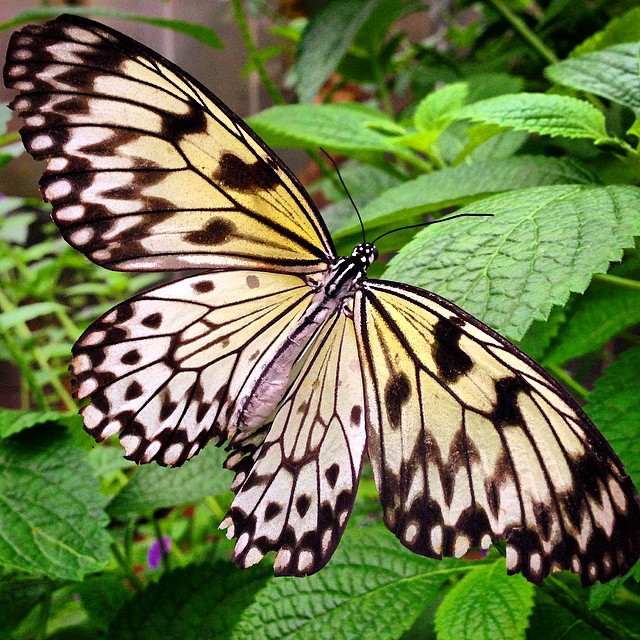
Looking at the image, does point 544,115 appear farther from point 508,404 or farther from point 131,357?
point 131,357

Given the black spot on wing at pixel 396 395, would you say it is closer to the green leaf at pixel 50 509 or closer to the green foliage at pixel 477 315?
the green foliage at pixel 477 315

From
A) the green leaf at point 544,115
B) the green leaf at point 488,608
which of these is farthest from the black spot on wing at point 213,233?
the green leaf at point 488,608

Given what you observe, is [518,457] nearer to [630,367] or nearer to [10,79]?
[630,367]

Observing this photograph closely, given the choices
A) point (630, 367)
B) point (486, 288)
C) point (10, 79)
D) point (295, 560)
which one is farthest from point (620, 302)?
point (10, 79)

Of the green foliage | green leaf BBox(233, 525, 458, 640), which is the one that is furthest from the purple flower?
green leaf BBox(233, 525, 458, 640)

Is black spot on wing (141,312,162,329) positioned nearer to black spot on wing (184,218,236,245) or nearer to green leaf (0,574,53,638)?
black spot on wing (184,218,236,245)

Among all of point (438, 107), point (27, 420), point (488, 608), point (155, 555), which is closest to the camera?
point (488, 608)

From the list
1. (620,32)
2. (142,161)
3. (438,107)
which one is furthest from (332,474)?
(620,32)
